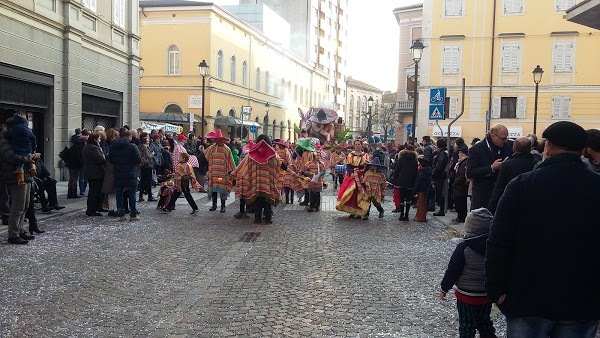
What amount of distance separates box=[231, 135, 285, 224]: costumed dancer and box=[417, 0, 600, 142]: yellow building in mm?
30601

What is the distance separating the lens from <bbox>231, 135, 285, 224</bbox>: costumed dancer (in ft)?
41.1

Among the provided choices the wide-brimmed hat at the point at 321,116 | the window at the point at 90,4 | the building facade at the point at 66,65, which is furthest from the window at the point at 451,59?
the window at the point at 90,4

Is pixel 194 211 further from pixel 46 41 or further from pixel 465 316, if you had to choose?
pixel 465 316

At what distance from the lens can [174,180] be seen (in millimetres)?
14352

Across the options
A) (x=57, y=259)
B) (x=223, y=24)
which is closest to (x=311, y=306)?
(x=57, y=259)

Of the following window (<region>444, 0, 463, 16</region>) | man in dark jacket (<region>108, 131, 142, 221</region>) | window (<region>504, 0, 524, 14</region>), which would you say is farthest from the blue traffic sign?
window (<region>504, 0, 524, 14</region>)

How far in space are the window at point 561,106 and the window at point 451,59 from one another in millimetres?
6525

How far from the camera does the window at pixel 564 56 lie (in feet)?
134

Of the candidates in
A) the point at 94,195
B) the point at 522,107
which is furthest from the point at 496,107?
the point at 94,195

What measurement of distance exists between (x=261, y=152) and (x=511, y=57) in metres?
33.2

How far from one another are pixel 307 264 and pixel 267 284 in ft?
4.39

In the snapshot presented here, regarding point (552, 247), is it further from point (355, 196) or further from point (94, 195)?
point (94, 195)

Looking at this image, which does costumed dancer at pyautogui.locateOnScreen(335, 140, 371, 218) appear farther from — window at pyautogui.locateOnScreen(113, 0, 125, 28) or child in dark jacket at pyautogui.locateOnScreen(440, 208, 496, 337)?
window at pyautogui.locateOnScreen(113, 0, 125, 28)

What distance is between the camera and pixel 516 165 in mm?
7316
